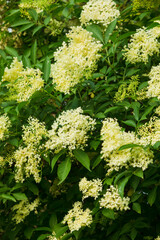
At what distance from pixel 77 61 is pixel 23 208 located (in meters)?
1.31

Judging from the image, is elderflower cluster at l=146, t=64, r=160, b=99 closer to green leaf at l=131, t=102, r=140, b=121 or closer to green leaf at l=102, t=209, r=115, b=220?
green leaf at l=131, t=102, r=140, b=121

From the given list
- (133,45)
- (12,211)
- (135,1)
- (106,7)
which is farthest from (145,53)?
(12,211)

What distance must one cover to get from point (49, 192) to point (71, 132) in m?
1.03

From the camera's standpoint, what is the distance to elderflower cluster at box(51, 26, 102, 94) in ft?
7.62

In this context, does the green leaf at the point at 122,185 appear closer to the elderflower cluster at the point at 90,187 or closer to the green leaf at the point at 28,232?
the elderflower cluster at the point at 90,187

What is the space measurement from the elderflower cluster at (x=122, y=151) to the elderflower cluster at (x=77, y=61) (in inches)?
16.8

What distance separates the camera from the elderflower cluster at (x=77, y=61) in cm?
232

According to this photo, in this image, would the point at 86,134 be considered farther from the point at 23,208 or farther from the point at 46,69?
the point at 23,208

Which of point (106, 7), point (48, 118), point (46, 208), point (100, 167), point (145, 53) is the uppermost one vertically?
point (106, 7)

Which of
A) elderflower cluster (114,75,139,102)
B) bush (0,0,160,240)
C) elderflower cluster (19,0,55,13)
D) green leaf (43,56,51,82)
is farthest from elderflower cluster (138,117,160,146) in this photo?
elderflower cluster (19,0,55,13)

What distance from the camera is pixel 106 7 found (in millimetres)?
2582

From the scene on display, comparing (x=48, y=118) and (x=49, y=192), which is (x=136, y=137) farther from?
(x=49, y=192)

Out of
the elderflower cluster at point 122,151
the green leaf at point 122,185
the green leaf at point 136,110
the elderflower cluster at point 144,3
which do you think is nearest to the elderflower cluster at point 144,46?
the green leaf at point 136,110

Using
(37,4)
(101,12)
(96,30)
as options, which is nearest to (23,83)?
(96,30)
